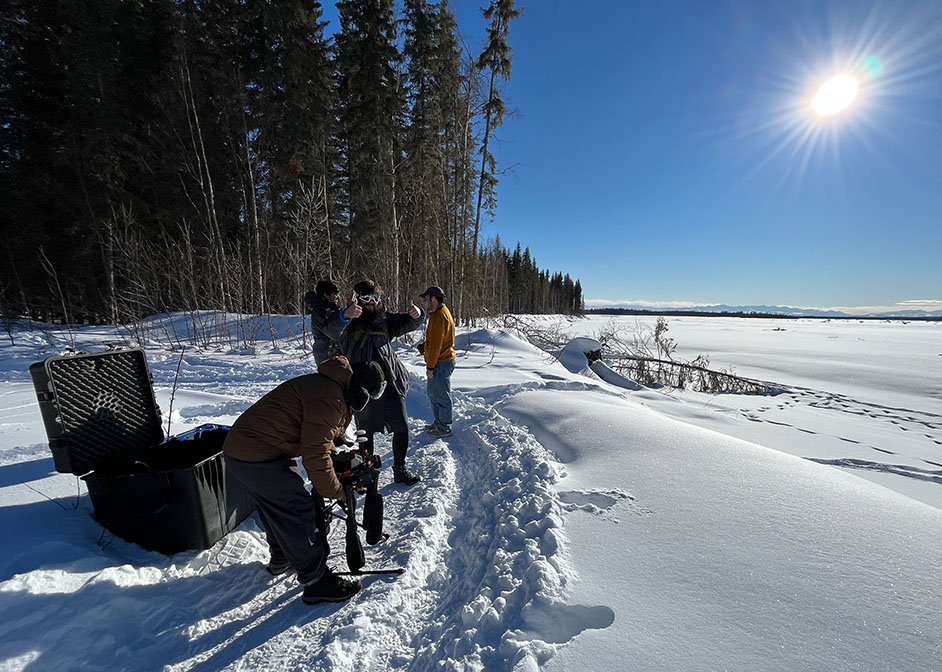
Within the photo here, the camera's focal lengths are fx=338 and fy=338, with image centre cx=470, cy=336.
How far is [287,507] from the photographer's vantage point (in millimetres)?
2020

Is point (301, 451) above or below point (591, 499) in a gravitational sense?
above

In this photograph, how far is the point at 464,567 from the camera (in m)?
2.39

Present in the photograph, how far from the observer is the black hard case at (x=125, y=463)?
215cm

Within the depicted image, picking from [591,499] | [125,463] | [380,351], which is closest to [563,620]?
[591,499]

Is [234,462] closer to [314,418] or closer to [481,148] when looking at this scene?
[314,418]

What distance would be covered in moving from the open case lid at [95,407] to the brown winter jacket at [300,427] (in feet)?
3.90

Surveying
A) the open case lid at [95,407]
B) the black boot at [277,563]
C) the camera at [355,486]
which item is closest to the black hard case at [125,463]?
the open case lid at [95,407]

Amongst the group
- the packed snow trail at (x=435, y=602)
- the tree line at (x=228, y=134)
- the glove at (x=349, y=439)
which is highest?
the tree line at (x=228, y=134)

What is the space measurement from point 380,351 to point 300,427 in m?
1.51

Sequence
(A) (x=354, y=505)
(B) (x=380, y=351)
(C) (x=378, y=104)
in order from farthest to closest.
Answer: (C) (x=378, y=104) → (B) (x=380, y=351) → (A) (x=354, y=505)

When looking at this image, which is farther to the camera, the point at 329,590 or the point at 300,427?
the point at 329,590

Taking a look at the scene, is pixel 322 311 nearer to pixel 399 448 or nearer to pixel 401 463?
pixel 399 448

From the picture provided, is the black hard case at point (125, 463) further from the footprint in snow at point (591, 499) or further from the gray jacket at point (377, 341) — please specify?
the footprint in snow at point (591, 499)

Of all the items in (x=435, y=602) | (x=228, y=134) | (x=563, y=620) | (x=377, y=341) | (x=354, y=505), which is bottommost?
(x=435, y=602)
